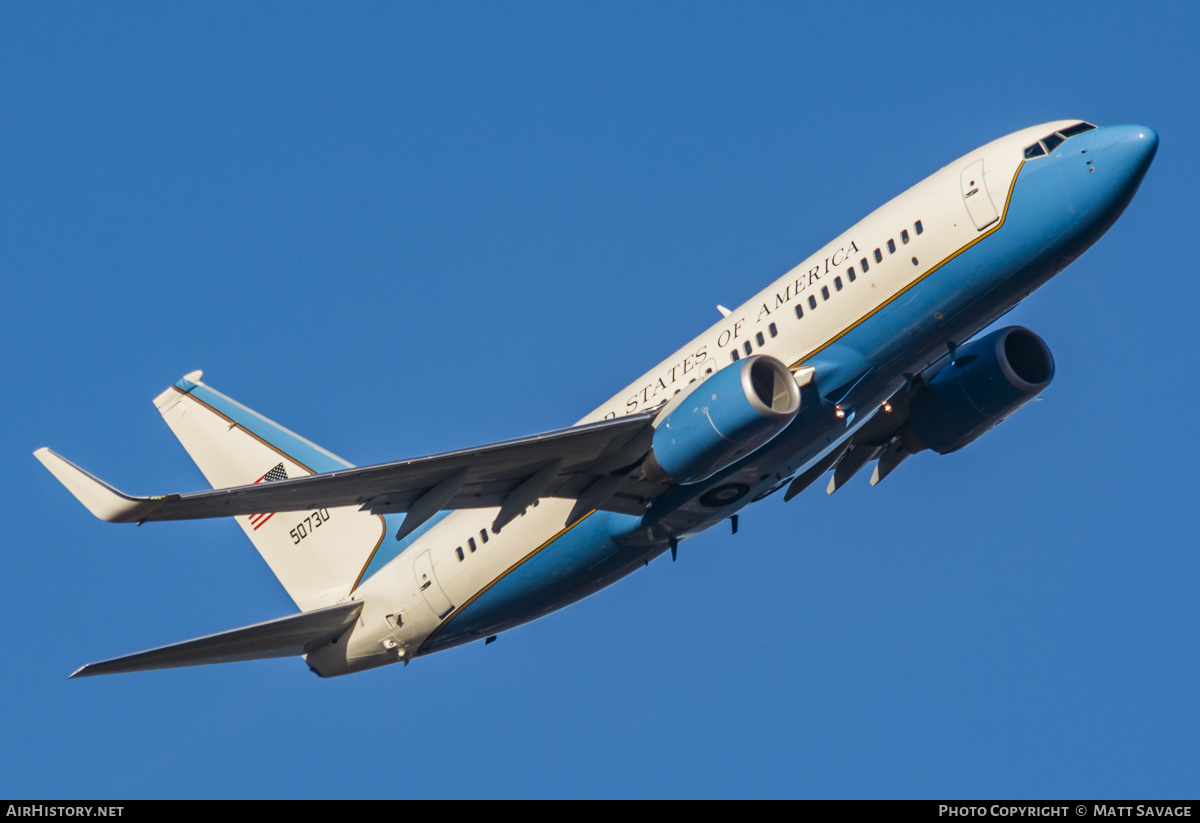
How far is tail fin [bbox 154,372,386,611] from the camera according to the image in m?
39.7

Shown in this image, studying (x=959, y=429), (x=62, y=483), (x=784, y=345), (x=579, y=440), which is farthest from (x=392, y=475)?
(x=959, y=429)

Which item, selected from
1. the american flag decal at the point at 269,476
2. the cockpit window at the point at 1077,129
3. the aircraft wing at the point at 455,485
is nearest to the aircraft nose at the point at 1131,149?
the cockpit window at the point at 1077,129

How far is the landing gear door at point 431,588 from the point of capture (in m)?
36.2

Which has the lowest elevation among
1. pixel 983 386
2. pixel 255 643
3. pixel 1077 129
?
pixel 255 643

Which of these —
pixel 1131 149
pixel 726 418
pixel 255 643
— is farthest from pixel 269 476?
pixel 1131 149

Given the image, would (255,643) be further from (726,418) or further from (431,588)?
(726,418)

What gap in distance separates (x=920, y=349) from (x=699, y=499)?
6.02 metres

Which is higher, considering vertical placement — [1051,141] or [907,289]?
[1051,141]

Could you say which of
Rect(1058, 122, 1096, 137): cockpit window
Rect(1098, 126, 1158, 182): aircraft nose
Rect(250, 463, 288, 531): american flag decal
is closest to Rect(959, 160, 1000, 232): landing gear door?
Rect(1058, 122, 1096, 137): cockpit window

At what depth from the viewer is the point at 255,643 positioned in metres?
35.8

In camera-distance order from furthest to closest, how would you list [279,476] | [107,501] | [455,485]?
[279,476] < [455,485] < [107,501]

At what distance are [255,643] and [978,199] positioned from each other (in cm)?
1944

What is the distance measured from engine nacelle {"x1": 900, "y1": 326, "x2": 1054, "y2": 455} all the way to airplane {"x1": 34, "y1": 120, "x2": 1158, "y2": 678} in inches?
1.9

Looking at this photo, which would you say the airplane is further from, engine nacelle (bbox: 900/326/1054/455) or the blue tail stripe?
the blue tail stripe
